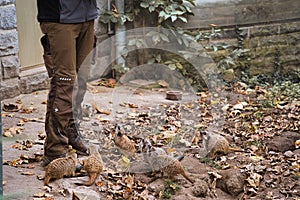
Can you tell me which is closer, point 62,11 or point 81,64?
point 62,11

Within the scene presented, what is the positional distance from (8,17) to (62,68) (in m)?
1.94

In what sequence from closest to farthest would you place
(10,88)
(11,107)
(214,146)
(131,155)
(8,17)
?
(131,155), (214,146), (11,107), (8,17), (10,88)

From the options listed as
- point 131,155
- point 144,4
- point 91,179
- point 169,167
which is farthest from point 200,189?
point 144,4

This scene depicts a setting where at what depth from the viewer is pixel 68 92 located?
3176 mm

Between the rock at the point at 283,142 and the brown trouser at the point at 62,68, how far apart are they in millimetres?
1702

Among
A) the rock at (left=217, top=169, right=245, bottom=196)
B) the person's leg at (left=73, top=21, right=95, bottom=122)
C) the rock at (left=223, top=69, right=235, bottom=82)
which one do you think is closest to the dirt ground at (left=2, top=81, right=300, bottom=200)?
the rock at (left=217, top=169, right=245, bottom=196)

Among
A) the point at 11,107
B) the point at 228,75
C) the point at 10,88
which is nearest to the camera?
the point at 11,107

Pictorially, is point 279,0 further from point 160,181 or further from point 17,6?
point 160,181

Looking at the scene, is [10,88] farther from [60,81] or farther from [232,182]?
[232,182]

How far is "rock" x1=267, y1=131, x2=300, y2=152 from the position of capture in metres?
4.06

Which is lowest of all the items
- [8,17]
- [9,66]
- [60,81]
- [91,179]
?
[91,179]

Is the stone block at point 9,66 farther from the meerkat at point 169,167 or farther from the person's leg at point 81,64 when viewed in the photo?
the meerkat at point 169,167

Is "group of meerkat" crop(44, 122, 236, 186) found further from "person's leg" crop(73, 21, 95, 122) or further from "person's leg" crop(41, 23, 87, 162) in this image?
"person's leg" crop(73, 21, 95, 122)

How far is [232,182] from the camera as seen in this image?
344 centimetres
